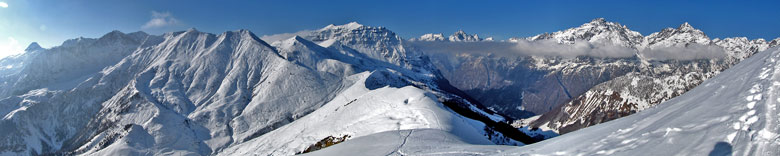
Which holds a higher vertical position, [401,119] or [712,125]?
[712,125]

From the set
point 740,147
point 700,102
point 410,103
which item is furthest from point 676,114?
point 410,103

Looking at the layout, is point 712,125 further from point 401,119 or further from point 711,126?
point 401,119

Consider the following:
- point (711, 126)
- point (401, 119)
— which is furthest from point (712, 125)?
point (401, 119)

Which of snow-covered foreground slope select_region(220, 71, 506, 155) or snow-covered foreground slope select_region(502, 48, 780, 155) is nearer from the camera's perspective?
snow-covered foreground slope select_region(502, 48, 780, 155)

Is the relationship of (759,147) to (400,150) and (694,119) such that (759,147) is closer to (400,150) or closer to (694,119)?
(694,119)

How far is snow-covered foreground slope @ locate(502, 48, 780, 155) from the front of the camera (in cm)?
1255

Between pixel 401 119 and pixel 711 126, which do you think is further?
pixel 401 119

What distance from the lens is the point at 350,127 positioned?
98.2 metres

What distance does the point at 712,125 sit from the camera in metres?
14.0

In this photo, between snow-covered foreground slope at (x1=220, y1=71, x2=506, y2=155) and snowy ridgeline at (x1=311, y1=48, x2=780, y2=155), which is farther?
snow-covered foreground slope at (x1=220, y1=71, x2=506, y2=155)

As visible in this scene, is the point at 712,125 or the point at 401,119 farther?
the point at 401,119

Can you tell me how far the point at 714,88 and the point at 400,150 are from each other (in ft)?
68.5

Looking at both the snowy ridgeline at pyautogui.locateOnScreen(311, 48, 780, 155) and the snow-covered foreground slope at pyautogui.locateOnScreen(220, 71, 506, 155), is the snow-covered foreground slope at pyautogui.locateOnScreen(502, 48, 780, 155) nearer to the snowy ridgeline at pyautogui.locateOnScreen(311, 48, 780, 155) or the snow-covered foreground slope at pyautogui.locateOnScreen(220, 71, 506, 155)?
the snowy ridgeline at pyautogui.locateOnScreen(311, 48, 780, 155)

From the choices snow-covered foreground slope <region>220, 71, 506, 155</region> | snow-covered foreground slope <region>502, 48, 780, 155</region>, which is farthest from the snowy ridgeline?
snow-covered foreground slope <region>220, 71, 506, 155</region>
